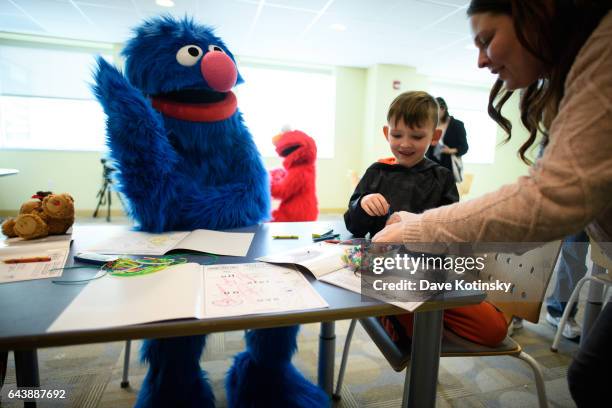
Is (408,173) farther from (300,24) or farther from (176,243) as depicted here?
(300,24)

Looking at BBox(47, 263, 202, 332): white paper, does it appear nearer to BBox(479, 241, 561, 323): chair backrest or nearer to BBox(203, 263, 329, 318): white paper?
BBox(203, 263, 329, 318): white paper

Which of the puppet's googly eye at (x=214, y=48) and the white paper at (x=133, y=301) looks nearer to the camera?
the white paper at (x=133, y=301)

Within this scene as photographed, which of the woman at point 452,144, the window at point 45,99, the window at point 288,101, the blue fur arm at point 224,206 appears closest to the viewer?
the blue fur arm at point 224,206

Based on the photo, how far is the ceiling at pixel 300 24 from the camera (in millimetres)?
2980

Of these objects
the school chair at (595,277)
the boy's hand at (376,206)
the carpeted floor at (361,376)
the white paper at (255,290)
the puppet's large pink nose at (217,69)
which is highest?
the puppet's large pink nose at (217,69)

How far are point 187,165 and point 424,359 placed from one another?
0.87 metres

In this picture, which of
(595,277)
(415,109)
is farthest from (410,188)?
(595,277)

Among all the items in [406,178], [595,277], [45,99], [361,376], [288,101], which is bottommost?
[361,376]

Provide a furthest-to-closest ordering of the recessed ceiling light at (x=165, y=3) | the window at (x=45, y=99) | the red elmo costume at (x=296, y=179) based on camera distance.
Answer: the window at (x=45, y=99) → the recessed ceiling light at (x=165, y=3) → the red elmo costume at (x=296, y=179)

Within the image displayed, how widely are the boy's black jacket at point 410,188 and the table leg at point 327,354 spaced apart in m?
0.37

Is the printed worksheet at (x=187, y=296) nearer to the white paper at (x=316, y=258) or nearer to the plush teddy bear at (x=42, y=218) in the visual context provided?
the white paper at (x=316, y=258)

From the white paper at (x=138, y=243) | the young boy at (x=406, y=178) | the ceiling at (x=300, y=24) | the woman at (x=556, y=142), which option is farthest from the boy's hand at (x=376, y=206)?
the ceiling at (x=300, y=24)

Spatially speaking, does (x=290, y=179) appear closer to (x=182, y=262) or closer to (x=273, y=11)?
(x=182, y=262)

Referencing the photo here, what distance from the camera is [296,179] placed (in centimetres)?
179
